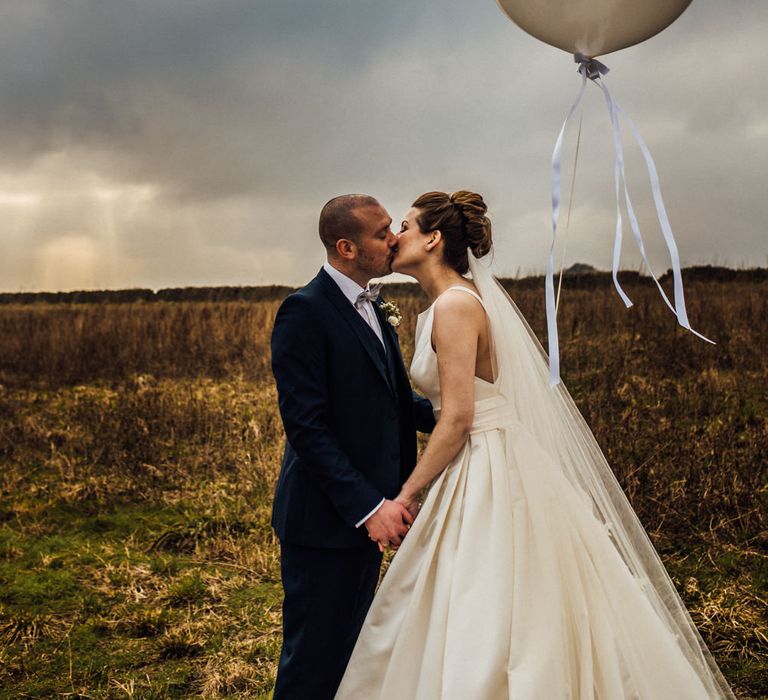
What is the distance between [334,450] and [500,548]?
61 centimetres

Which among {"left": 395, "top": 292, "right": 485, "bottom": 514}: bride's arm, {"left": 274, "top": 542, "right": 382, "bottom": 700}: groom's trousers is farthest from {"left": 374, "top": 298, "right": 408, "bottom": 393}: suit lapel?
{"left": 274, "top": 542, "right": 382, "bottom": 700}: groom's trousers

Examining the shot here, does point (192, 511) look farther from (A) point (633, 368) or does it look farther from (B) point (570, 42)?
(A) point (633, 368)

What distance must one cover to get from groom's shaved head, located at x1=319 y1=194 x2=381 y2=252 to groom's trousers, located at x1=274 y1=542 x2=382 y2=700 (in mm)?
1097

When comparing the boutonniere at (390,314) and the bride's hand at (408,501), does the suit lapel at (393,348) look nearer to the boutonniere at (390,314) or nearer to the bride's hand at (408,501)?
the boutonniere at (390,314)

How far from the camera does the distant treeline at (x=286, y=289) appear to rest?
→ 12.2 meters

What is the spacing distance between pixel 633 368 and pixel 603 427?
275cm

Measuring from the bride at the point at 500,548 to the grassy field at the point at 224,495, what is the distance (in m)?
1.48

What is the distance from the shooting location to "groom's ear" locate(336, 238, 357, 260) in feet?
8.33

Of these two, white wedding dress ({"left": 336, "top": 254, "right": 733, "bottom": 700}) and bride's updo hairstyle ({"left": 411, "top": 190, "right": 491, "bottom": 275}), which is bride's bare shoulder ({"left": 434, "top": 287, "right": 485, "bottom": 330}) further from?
bride's updo hairstyle ({"left": 411, "top": 190, "right": 491, "bottom": 275})

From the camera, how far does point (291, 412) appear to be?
92.4 inches

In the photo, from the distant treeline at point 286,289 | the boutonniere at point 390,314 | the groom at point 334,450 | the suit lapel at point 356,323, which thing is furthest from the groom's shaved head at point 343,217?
the distant treeline at point 286,289

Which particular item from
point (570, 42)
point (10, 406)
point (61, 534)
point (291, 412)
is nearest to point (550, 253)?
point (570, 42)

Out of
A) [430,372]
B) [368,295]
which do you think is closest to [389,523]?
[430,372]

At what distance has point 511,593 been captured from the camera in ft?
7.27
